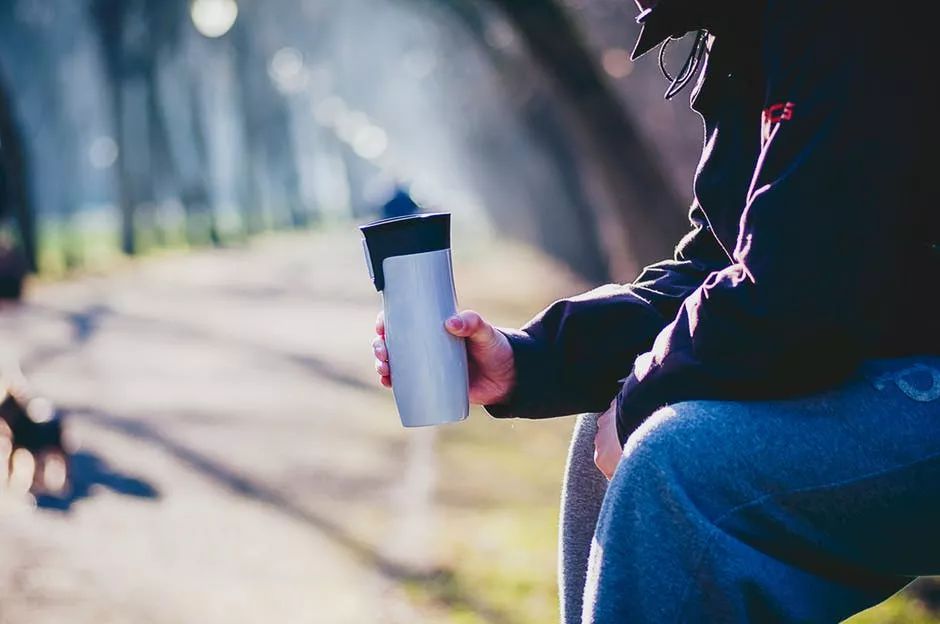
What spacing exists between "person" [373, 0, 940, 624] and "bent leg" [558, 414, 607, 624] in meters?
0.45

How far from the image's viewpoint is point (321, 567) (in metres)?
A: 6.09

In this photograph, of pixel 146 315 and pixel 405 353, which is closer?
pixel 405 353

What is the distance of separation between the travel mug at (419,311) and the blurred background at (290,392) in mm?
3219

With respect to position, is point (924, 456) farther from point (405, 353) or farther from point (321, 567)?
point (321, 567)

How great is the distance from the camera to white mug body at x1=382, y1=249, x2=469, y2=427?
7.27ft

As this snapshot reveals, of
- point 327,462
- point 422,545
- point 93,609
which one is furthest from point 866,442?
point 327,462

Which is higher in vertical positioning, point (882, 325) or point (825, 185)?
point (825, 185)

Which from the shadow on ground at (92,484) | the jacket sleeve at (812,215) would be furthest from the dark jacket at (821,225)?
the shadow on ground at (92,484)

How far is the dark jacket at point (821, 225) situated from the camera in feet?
5.78

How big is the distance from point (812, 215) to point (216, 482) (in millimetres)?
6705

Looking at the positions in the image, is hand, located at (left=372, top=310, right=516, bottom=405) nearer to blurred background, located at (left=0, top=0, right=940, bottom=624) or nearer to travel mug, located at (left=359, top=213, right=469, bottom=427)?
travel mug, located at (left=359, top=213, right=469, bottom=427)

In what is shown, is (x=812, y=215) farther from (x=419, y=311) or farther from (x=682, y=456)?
(x=419, y=311)

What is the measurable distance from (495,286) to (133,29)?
14922mm

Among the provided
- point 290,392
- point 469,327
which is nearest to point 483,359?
point 469,327
